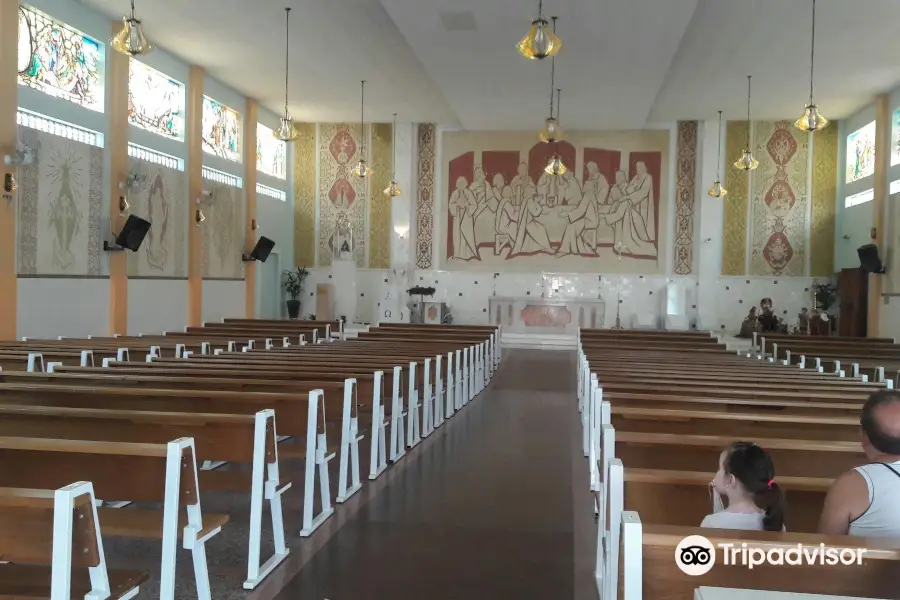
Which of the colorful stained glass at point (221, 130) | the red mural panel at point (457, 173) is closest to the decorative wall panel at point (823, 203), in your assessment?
the red mural panel at point (457, 173)

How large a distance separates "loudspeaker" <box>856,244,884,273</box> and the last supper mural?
439 centimetres

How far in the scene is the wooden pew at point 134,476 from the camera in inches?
102

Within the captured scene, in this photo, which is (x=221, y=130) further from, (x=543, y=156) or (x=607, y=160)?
(x=607, y=160)

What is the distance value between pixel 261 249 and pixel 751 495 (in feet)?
49.9

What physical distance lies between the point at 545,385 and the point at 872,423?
810 centimetres

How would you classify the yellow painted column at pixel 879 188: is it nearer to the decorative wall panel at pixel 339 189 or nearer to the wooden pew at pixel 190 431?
the decorative wall panel at pixel 339 189

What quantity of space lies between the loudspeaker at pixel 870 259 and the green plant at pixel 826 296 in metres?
1.95

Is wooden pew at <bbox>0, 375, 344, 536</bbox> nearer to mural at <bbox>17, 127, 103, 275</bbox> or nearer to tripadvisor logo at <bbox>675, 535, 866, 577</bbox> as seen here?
tripadvisor logo at <bbox>675, 535, 866, 577</bbox>

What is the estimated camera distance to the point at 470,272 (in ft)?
59.3

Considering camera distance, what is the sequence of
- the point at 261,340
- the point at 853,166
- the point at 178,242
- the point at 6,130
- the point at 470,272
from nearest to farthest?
the point at 6,130 → the point at 261,340 → the point at 178,242 → the point at 853,166 → the point at 470,272

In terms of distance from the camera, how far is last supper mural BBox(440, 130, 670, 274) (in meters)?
17.5

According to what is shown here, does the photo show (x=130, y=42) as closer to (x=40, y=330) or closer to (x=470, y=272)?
(x=40, y=330)

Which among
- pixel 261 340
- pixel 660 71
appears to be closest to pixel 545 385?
pixel 261 340

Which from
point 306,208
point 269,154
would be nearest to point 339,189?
point 306,208
